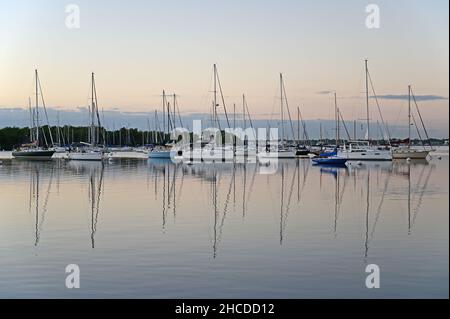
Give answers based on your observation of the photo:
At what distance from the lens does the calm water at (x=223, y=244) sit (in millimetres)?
14484

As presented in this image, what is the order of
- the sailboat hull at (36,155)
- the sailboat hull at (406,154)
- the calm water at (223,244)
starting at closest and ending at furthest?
the calm water at (223,244) → the sailboat hull at (406,154) → the sailboat hull at (36,155)

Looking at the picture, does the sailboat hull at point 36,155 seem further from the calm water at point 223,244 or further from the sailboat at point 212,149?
the calm water at point 223,244

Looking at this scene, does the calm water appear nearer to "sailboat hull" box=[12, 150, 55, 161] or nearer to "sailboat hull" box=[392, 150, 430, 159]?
"sailboat hull" box=[392, 150, 430, 159]

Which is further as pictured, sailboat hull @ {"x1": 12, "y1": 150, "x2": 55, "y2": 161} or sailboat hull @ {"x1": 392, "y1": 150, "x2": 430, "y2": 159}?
sailboat hull @ {"x1": 12, "y1": 150, "x2": 55, "y2": 161}

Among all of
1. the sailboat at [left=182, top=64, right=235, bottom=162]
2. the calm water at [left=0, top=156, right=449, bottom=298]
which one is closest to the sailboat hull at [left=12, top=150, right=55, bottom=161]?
the sailboat at [left=182, top=64, right=235, bottom=162]

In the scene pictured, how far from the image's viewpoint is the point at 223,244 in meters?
19.6

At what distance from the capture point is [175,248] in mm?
18891

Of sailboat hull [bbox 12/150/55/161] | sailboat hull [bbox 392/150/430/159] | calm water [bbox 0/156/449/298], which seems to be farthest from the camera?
sailboat hull [bbox 12/150/55/161]

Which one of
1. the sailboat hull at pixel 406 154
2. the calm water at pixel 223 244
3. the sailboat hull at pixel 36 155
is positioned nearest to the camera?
the calm water at pixel 223 244

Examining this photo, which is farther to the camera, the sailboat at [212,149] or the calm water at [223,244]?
the sailboat at [212,149]

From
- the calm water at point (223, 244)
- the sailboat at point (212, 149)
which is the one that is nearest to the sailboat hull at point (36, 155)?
the sailboat at point (212, 149)

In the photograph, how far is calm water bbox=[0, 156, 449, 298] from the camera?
1448 centimetres

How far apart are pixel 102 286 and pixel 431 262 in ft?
27.5

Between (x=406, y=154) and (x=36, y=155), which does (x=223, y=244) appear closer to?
(x=406, y=154)
